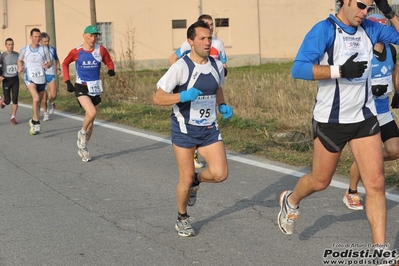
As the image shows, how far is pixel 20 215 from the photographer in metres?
8.07

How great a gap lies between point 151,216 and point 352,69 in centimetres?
294

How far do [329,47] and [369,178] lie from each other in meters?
0.99

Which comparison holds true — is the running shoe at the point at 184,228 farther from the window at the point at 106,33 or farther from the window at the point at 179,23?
the window at the point at 179,23

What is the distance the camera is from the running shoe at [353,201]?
7.83 meters

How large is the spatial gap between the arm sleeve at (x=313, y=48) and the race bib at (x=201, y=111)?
1.32 metres

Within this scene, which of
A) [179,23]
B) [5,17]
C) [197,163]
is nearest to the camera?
[197,163]

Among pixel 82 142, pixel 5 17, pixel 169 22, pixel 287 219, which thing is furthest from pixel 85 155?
pixel 169 22

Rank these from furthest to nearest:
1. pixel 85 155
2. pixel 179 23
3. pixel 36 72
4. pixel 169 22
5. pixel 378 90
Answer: pixel 179 23
pixel 169 22
pixel 36 72
pixel 85 155
pixel 378 90

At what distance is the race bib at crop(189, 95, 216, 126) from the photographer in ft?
23.1

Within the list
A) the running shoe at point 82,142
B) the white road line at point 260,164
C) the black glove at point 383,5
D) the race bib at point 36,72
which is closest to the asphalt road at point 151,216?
the white road line at point 260,164

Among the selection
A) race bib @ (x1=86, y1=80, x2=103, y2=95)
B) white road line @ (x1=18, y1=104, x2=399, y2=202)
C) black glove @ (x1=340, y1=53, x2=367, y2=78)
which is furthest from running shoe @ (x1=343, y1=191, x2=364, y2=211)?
race bib @ (x1=86, y1=80, x2=103, y2=95)

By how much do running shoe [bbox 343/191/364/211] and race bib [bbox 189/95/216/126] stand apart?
67.8 inches

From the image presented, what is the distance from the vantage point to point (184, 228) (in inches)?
278

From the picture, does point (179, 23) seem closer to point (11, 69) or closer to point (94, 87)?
point (11, 69)
